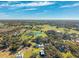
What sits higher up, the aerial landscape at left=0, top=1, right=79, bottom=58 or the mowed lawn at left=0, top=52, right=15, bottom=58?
the aerial landscape at left=0, top=1, right=79, bottom=58

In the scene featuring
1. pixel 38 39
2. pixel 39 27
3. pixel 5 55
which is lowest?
pixel 5 55

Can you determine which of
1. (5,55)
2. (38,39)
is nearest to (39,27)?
(38,39)

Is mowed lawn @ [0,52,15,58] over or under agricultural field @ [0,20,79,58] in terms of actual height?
under

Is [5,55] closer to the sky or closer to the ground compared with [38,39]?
closer to the ground

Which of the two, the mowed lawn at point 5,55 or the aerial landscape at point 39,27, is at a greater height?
the aerial landscape at point 39,27

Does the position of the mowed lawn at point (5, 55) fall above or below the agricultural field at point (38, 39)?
below

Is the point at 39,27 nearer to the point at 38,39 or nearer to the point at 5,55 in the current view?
the point at 38,39
